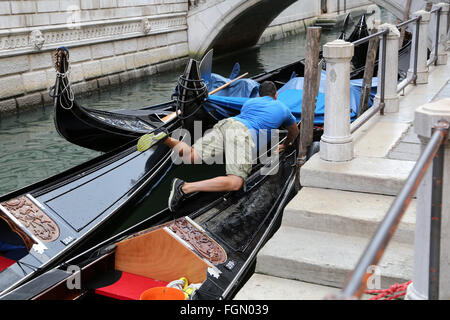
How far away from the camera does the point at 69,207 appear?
2.68 m

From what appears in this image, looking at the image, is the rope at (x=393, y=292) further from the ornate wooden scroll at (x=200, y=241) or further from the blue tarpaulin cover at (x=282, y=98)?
the blue tarpaulin cover at (x=282, y=98)

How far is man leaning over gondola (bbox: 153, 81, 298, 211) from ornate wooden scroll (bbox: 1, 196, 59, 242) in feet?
1.73

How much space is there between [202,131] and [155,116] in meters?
0.45

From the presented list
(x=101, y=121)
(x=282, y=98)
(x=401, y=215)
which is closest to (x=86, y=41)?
(x=101, y=121)

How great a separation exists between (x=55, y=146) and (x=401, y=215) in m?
4.59

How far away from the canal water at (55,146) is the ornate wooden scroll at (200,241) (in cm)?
90

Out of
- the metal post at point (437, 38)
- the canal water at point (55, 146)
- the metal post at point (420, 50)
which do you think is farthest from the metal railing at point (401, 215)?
the metal post at point (437, 38)

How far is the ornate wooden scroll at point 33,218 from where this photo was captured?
2373 millimetres

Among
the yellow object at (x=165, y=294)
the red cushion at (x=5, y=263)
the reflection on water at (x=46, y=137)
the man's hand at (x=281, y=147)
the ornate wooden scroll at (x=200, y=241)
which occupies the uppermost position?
the man's hand at (x=281, y=147)

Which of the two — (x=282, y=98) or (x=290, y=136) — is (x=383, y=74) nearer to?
(x=290, y=136)

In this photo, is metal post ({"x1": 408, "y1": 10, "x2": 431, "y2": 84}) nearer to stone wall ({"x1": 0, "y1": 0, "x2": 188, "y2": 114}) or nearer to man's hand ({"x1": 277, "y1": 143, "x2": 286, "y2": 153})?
man's hand ({"x1": 277, "y1": 143, "x2": 286, "y2": 153})

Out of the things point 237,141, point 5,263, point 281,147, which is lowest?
point 5,263

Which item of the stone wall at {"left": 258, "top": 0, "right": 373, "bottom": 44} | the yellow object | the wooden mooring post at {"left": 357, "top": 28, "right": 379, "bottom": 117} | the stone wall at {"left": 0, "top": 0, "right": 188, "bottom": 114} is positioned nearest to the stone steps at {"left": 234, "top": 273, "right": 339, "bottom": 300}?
the yellow object

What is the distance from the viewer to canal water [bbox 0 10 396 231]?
3.76 metres
